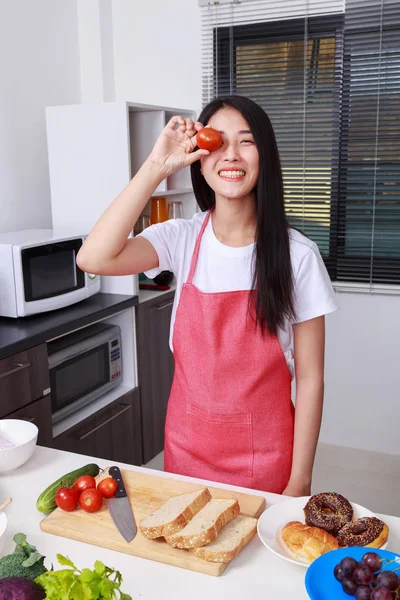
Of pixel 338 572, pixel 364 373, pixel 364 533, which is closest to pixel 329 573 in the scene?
pixel 338 572

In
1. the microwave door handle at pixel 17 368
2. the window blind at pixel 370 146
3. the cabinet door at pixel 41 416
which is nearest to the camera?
the microwave door handle at pixel 17 368

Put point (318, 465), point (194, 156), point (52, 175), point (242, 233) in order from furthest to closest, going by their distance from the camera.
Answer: point (318, 465), point (52, 175), point (242, 233), point (194, 156)

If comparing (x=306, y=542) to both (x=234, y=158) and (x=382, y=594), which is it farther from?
(x=234, y=158)

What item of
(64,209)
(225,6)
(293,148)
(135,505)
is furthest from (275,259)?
(225,6)

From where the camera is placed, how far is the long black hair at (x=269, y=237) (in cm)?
136

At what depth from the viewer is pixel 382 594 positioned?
80 centimetres

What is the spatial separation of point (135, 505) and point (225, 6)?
2740 millimetres

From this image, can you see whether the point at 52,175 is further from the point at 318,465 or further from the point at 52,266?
the point at 318,465

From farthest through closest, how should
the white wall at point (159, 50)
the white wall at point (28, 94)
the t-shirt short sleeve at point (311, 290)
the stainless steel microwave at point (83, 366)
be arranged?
the white wall at point (159, 50) → the white wall at point (28, 94) → the stainless steel microwave at point (83, 366) → the t-shirt short sleeve at point (311, 290)

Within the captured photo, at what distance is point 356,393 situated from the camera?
3232mm

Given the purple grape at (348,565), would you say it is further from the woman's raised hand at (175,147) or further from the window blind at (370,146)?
the window blind at (370,146)

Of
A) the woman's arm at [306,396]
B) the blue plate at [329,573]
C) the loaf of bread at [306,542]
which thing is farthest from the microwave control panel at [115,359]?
the blue plate at [329,573]

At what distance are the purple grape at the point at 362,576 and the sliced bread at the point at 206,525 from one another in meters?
0.26

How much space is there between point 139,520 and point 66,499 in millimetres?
142
